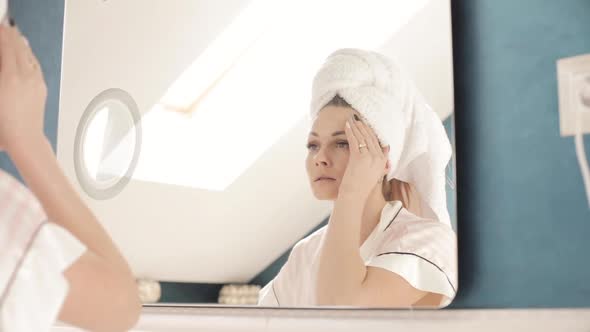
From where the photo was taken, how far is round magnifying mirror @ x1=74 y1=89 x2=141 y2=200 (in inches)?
62.3

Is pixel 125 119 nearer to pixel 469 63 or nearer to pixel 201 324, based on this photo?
pixel 201 324

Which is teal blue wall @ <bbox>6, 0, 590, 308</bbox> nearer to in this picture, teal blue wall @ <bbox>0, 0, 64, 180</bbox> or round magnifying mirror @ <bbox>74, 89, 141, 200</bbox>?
round magnifying mirror @ <bbox>74, 89, 141, 200</bbox>

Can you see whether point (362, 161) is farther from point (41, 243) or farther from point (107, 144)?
point (107, 144)

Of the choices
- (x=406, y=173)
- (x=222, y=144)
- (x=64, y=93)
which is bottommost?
(x=406, y=173)

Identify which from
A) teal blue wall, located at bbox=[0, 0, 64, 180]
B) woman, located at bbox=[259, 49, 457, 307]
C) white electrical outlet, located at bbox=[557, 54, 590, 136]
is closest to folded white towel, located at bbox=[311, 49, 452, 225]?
woman, located at bbox=[259, 49, 457, 307]

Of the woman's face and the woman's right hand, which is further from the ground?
the woman's face

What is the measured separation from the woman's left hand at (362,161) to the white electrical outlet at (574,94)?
296mm

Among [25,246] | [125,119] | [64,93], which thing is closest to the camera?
[25,246]

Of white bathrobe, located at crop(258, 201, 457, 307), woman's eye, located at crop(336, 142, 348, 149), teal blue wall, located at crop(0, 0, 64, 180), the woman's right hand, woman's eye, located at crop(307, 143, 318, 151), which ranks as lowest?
white bathrobe, located at crop(258, 201, 457, 307)

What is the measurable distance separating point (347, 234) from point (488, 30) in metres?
0.43

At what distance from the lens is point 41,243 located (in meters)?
0.71

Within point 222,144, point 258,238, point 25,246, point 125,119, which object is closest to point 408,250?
point 258,238

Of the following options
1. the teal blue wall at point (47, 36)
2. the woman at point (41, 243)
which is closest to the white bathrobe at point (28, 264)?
the woman at point (41, 243)

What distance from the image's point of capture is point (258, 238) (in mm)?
1328
